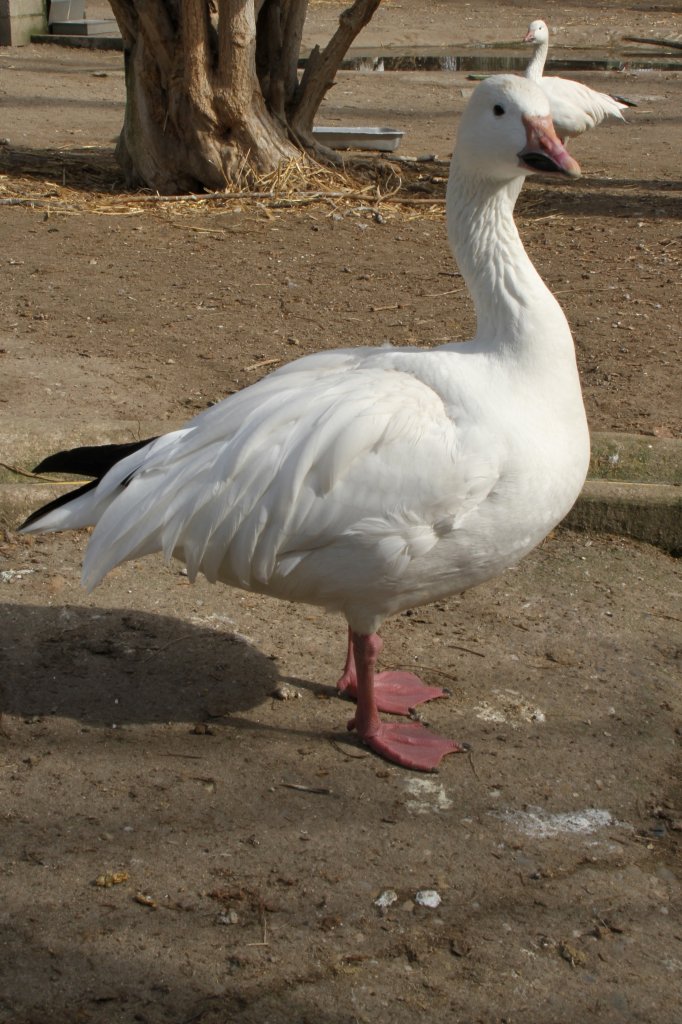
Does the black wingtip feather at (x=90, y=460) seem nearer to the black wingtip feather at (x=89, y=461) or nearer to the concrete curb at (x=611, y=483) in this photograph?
the black wingtip feather at (x=89, y=461)

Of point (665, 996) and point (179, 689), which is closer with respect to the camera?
point (665, 996)

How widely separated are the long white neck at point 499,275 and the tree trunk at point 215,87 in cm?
532

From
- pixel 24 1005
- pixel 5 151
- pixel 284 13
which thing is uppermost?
pixel 284 13

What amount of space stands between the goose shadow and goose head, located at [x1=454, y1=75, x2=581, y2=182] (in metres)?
1.76

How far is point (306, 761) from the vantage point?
11.7 feet

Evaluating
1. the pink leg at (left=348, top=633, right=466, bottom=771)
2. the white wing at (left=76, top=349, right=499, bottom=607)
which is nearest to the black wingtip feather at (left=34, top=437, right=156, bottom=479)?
the white wing at (left=76, top=349, right=499, bottom=607)

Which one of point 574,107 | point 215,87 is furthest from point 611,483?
point 215,87

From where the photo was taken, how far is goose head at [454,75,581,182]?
3.46m

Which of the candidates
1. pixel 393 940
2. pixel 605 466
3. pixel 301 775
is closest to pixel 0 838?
pixel 301 775

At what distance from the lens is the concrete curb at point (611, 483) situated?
486 cm

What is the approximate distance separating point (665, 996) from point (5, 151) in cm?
922

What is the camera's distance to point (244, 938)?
2.86 meters

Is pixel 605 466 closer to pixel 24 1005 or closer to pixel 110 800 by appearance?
pixel 110 800

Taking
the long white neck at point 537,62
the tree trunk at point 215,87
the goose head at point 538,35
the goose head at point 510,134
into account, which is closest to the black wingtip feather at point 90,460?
the goose head at point 510,134
